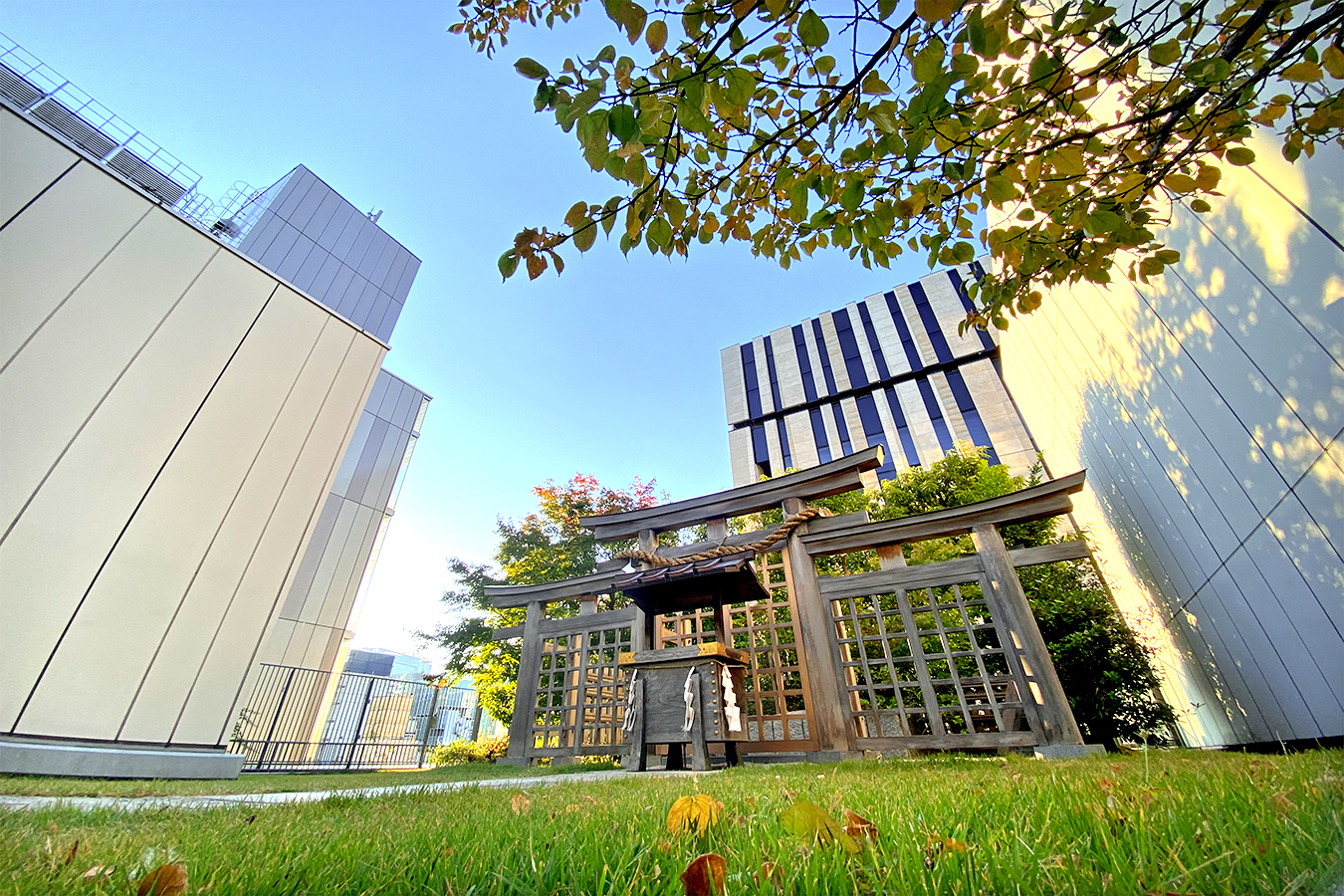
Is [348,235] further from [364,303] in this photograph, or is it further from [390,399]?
[390,399]

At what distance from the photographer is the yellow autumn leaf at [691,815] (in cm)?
118

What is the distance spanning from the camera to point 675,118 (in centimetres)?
151

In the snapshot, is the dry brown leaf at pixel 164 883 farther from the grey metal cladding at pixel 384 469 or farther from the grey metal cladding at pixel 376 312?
the grey metal cladding at pixel 376 312

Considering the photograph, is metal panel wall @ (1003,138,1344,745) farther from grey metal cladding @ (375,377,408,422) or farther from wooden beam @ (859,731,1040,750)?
grey metal cladding @ (375,377,408,422)

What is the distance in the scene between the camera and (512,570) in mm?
14344

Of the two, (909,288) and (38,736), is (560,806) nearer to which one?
(38,736)

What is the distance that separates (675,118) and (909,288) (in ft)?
77.6

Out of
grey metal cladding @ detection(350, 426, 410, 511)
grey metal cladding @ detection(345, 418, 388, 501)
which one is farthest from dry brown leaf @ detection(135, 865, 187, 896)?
grey metal cladding @ detection(350, 426, 410, 511)

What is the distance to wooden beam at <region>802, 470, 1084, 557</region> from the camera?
240 inches

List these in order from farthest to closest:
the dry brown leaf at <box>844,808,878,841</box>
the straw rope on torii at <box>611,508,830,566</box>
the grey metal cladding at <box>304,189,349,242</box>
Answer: the grey metal cladding at <box>304,189,349,242</box> < the straw rope on torii at <box>611,508,830,566</box> < the dry brown leaf at <box>844,808,878,841</box>

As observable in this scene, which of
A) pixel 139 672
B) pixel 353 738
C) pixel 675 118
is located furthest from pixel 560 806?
pixel 353 738

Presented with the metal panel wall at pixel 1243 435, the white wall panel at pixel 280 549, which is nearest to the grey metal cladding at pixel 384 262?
the white wall panel at pixel 280 549

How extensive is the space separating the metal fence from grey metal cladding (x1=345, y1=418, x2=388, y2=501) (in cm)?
619

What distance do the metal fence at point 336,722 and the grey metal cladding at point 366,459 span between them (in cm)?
619
